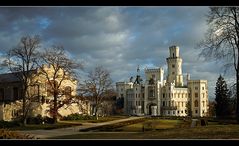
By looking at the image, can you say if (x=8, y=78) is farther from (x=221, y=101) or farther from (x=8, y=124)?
(x=221, y=101)

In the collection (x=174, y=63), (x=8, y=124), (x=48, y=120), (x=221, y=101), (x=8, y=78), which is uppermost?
(x=174, y=63)

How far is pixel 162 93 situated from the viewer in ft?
329

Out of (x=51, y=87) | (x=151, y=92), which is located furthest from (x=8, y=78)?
(x=151, y=92)

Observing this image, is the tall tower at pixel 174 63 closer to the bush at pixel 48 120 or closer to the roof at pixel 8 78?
the roof at pixel 8 78

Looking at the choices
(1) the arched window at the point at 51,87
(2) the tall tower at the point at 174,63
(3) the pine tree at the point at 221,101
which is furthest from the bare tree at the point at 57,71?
(2) the tall tower at the point at 174,63

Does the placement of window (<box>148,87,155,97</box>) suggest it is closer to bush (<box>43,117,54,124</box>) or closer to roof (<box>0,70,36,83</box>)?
roof (<box>0,70,36,83</box>)

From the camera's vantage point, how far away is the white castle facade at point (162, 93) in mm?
93062

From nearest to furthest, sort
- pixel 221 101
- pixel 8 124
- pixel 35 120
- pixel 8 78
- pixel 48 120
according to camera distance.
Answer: pixel 8 124, pixel 35 120, pixel 48 120, pixel 8 78, pixel 221 101

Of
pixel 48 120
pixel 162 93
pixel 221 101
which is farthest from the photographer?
pixel 162 93

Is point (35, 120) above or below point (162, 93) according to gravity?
below

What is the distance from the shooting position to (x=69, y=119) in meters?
48.2
